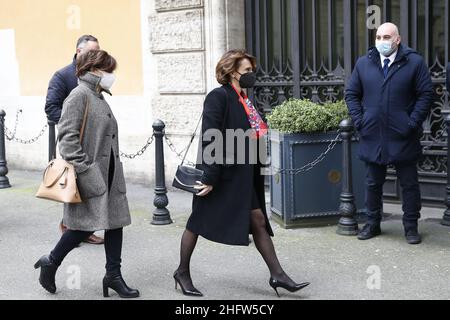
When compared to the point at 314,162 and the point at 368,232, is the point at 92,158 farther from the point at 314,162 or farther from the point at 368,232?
the point at 368,232

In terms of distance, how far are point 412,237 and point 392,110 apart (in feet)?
3.92

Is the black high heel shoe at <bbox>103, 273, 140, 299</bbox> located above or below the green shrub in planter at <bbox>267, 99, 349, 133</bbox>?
below

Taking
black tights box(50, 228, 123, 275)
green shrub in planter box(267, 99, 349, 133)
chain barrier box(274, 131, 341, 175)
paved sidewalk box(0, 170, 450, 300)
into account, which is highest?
green shrub in planter box(267, 99, 349, 133)

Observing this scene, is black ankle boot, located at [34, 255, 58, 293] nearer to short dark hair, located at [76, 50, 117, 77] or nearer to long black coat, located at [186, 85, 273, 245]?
long black coat, located at [186, 85, 273, 245]

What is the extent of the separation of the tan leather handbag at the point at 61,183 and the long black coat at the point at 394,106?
9.27 feet

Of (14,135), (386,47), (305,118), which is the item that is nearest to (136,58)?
(14,135)

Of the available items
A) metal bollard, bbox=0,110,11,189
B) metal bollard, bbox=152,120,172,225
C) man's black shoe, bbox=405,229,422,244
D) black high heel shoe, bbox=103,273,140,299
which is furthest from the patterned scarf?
metal bollard, bbox=0,110,11,189

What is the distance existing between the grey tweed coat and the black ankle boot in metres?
0.35

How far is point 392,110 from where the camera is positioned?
6.95 meters

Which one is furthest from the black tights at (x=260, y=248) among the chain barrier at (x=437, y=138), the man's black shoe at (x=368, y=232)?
the chain barrier at (x=437, y=138)

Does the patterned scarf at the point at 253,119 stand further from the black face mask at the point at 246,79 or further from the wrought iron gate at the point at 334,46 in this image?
the wrought iron gate at the point at 334,46

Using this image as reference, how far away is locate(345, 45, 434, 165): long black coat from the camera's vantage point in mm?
6895

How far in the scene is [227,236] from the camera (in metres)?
5.50

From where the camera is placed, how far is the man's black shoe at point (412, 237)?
7.06 metres
